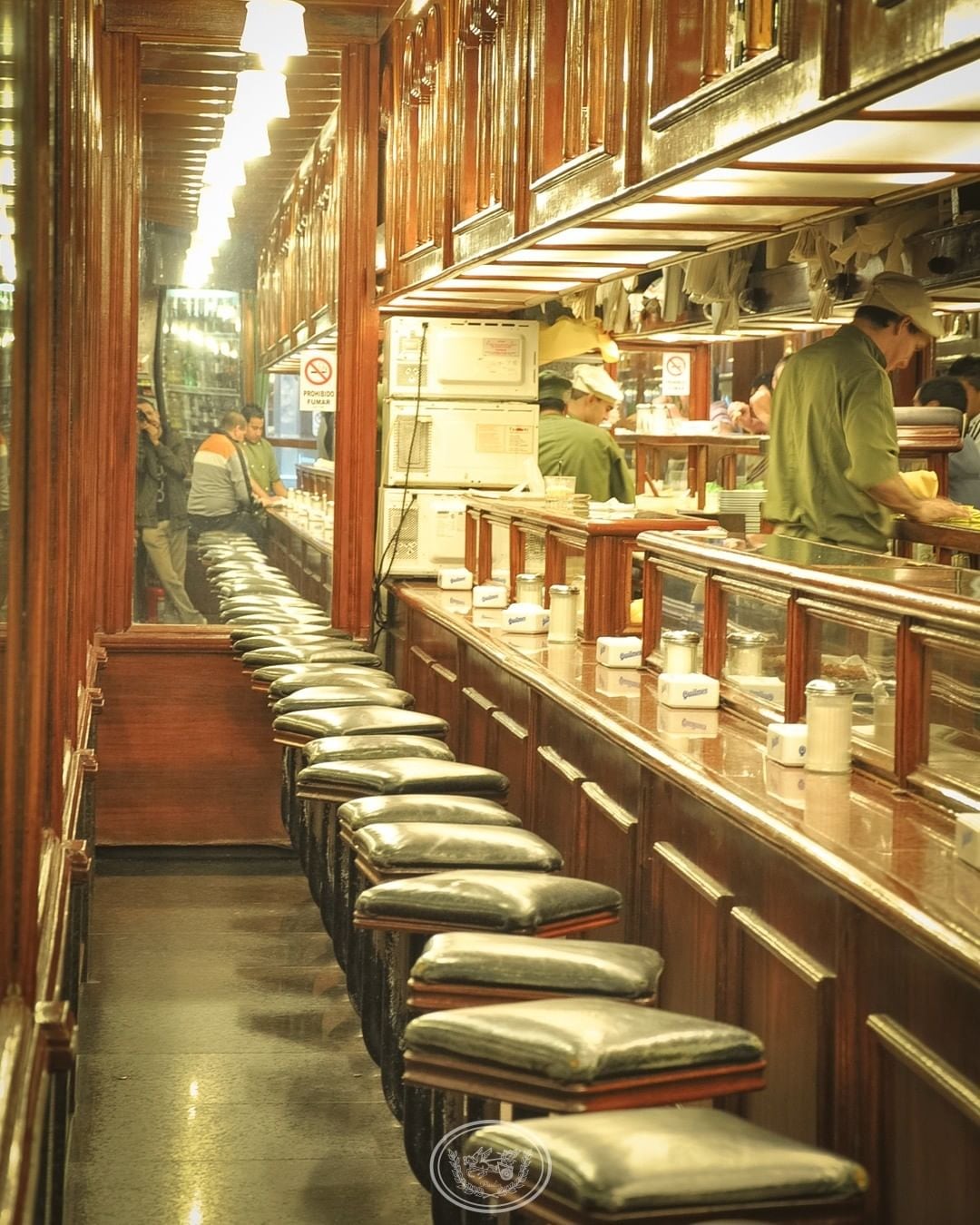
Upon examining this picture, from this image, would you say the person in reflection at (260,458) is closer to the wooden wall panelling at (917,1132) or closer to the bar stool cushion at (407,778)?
the bar stool cushion at (407,778)

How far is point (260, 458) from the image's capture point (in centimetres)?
745

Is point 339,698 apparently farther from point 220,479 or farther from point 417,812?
point 220,479

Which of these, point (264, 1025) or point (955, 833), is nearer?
point (955, 833)

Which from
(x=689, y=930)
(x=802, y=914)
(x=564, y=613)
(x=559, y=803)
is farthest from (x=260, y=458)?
(x=802, y=914)

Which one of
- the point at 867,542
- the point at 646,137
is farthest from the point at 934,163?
the point at 867,542

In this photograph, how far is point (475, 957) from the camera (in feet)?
8.93

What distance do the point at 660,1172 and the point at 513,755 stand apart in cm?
342

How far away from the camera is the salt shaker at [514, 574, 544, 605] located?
5918mm

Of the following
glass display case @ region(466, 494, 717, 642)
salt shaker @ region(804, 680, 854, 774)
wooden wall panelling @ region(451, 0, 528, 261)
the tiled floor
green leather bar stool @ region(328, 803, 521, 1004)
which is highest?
wooden wall panelling @ region(451, 0, 528, 261)

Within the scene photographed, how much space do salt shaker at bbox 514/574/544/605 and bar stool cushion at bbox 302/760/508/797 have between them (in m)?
1.56

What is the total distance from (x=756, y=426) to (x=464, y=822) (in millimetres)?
7857

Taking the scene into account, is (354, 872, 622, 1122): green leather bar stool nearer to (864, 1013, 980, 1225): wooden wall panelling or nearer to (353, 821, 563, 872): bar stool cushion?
(353, 821, 563, 872): bar stool cushion

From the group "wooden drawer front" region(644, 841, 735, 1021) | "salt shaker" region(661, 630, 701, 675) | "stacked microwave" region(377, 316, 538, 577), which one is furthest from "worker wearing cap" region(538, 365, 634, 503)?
"wooden drawer front" region(644, 841, 735, 1021)

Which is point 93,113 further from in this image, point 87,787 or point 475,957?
point 475,957
